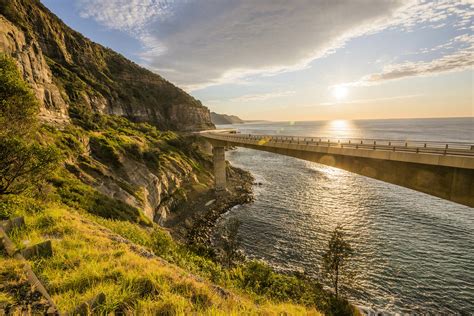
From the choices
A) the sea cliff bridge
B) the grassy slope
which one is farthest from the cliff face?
the sea cliff bridge

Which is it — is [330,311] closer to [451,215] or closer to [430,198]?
[451,215]

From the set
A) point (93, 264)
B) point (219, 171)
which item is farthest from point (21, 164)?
point (219, 171)

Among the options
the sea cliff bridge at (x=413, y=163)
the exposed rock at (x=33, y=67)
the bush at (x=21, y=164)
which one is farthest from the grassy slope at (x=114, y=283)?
the exposed rock at (x=33, y=67)

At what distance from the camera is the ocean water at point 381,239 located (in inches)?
937

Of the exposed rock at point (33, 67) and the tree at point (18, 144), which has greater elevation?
the exposed rock at point (33, 67)

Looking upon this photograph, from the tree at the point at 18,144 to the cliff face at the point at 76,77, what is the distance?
26113 millimetres

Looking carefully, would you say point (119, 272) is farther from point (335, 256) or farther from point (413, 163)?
point (413, 163)

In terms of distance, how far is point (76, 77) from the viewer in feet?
240

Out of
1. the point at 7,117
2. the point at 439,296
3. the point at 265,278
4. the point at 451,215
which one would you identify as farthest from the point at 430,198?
the point at 7,117

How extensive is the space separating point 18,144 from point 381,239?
137ft

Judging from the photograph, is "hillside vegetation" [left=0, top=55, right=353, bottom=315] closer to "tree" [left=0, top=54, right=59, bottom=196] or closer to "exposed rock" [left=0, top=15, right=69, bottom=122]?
"tree" [left=0, top=54, right=59, bottom=196]

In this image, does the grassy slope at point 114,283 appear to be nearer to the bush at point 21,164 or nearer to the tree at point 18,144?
the bush at point 21,164

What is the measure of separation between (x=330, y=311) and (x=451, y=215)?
37.2 m

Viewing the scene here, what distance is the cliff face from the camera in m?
39.7
